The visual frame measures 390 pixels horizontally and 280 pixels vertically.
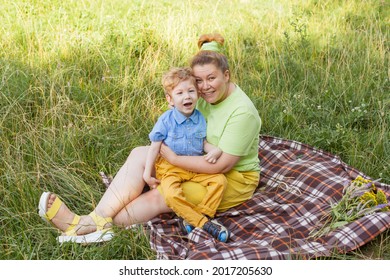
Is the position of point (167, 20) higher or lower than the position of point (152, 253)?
higher

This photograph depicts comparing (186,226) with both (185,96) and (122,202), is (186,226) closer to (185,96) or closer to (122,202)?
(122,202)

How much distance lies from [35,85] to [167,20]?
1.99 meters

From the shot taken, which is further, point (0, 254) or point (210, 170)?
point (210, 170)

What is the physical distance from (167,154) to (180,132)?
170 millimetres

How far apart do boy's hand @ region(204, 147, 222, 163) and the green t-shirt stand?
0.12ft

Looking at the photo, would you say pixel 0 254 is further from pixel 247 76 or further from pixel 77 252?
pixel 247 76

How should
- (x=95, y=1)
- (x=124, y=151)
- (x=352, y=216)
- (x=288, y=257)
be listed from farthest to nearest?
(x=95, y=1), (x=124, y=151), (x=352, y=216), (x=288, y=257)

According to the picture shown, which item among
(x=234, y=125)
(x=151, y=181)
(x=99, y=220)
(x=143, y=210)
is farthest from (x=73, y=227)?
(x=234, y=125)

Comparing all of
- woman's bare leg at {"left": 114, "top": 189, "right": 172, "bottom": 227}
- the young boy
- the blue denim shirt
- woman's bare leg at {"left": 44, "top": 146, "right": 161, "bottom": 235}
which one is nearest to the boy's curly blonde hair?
the young boy

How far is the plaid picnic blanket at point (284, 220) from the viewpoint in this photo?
327cm

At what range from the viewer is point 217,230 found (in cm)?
346

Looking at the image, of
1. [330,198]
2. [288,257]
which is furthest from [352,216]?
[288,257]

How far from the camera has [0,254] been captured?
127 inches

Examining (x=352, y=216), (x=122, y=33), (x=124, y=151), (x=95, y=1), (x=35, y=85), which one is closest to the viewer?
(x=352, y=216)
